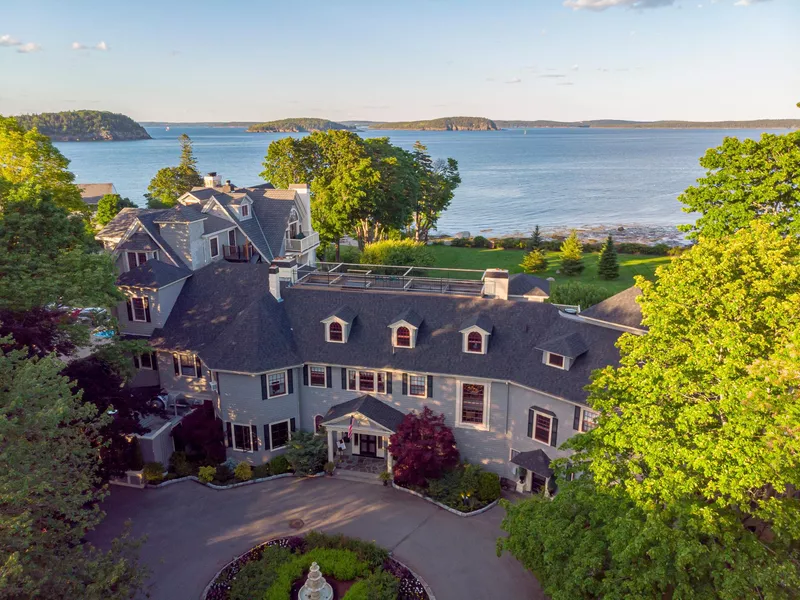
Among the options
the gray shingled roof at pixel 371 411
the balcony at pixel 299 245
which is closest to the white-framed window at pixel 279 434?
the gray shingled roof at pixel 371 411

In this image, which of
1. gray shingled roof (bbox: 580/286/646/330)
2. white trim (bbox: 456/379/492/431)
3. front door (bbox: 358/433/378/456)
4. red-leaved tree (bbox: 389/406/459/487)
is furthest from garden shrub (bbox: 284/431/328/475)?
gray shingled roof (bbox: 580/286/646/330)

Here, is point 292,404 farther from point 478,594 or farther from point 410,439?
point 478,594

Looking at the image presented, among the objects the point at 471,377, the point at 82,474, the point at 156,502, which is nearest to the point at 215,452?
the point at 156,502

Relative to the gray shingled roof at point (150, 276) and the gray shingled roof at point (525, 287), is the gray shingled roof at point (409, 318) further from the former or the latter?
the gray shingled roof at point (150, 276)

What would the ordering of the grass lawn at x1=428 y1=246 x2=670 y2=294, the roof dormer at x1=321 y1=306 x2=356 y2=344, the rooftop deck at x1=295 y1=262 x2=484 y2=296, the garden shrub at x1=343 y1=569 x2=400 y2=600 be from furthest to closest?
the grass lawn at x1=428 y1=246 x2=670 y2=294 → the rooftop deck at x1=295 y1=262 x2=484 y2=296 → the roof dormer at x1=321 y1=306 x2=356 y2=344 → the garden shrub at x1=343 y1=569 x2=400 y2=600

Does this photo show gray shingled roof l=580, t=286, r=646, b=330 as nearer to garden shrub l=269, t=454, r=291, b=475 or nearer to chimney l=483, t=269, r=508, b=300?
chimney l=483, t=269, r=508, b=300

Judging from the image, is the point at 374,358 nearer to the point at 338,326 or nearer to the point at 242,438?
the point at 338,326
